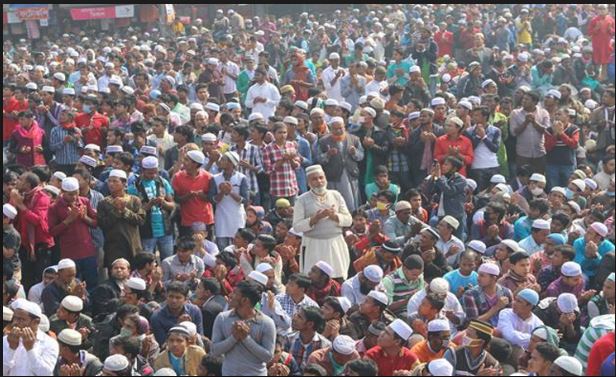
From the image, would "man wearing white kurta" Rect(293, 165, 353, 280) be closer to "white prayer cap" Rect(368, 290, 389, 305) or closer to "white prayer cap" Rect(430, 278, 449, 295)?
"white prayer cap" Rect(368, 290, 389, 305)

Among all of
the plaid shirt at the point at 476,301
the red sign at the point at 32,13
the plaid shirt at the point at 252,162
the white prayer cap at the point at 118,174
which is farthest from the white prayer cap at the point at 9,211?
the red sign at the point at 32,13

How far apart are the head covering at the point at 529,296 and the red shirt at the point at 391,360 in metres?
1.30

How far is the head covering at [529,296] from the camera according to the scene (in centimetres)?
849

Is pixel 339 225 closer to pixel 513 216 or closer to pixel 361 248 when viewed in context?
pixel 361 248

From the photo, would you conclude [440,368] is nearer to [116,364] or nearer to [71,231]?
[116,364]

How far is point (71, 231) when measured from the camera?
33.2 ft

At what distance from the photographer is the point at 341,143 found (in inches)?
477

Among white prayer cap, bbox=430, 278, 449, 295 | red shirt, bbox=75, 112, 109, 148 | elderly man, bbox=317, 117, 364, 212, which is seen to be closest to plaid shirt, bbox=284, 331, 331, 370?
white prayer cap, bbox=430, 278, 449, 295

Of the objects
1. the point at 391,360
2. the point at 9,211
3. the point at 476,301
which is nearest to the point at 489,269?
the point at 476,301

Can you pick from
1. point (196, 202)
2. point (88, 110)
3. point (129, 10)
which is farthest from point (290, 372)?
point (129, 10)

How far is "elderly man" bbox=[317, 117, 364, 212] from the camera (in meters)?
12.0

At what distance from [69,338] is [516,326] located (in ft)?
10.6

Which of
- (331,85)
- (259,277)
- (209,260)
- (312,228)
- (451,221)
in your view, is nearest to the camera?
(259,277)

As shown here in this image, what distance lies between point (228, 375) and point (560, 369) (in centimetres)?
213
